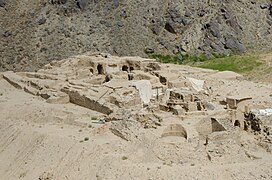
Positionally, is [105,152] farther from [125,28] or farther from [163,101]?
[125,28]

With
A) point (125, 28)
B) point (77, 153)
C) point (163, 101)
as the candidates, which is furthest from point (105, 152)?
point (125, 28)

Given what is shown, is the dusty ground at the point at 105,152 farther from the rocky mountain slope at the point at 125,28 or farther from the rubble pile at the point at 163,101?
the rocky mountain slope at the point at 125,28

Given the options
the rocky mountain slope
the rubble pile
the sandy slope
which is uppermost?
the rocky mountain slope

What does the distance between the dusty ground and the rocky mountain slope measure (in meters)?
26.8

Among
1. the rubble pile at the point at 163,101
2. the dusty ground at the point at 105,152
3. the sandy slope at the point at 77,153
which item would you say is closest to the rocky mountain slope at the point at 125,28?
the rubble pile at the point at 163,101

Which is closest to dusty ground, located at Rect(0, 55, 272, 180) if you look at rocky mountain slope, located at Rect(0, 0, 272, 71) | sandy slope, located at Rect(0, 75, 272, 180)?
sandy slope, located at Rect(0, 75, 272, 180)

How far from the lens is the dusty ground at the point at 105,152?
588 inches

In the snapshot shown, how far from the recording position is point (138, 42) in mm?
50156

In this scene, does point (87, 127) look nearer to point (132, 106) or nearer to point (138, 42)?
point (132, 106)

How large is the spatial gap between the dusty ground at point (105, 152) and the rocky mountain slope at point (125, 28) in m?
26.8

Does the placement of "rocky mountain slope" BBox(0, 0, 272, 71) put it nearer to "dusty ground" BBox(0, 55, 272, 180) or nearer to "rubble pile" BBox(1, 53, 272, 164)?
"rubble pile" BBox(1, 53, 272, 164)

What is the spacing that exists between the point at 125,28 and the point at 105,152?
3533 cm

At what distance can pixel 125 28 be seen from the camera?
167ft

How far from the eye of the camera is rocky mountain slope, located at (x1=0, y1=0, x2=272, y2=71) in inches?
1939
